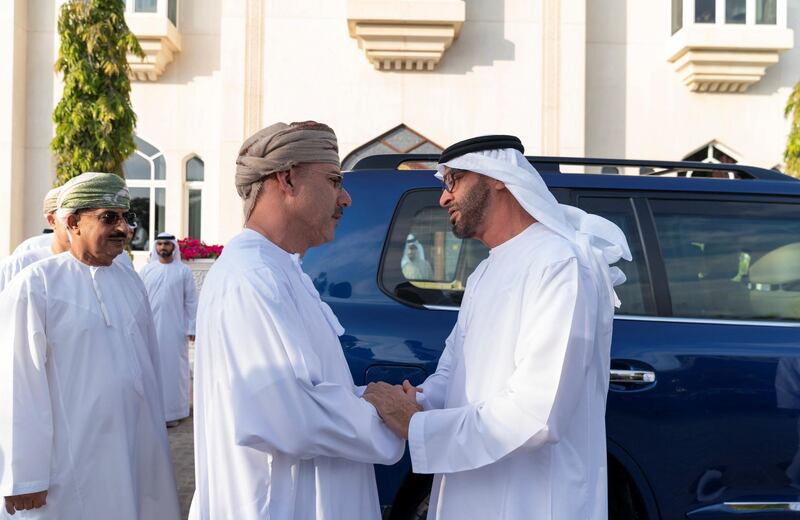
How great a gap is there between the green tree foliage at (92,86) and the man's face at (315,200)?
1120 cm

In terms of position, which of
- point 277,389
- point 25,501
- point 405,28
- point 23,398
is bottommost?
point 25,501

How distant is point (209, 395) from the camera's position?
199 cm

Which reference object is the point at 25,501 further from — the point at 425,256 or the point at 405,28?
the point at 405,28

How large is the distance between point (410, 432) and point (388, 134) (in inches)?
523

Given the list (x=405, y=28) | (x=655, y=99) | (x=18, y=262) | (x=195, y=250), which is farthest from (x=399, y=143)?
(x=18, y=262)

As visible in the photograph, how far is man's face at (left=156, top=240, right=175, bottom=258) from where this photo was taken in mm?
8391

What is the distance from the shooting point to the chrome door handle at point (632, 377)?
3254 mm

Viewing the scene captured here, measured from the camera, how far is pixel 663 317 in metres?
3.43

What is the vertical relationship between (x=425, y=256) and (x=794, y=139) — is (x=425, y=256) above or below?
below

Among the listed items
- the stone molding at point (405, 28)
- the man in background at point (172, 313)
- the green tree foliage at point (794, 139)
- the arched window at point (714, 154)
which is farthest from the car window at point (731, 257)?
the arched window at point (714, 154)

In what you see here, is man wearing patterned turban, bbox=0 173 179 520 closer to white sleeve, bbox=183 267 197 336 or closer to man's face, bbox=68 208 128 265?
man's face, bbox=68 208 128 265


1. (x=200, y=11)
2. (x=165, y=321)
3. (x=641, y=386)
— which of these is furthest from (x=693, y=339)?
(x=200, y=11)

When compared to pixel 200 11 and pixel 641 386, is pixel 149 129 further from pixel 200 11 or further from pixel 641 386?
pixel 641 386

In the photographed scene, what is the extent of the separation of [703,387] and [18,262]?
4.52 metres
